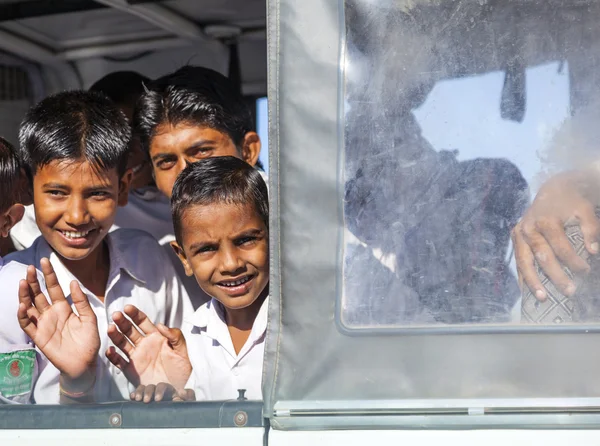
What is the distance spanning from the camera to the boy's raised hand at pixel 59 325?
1.92m

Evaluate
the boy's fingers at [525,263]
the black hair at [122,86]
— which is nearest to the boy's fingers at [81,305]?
the boy's fingers at [525,263]

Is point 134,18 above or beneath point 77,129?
above

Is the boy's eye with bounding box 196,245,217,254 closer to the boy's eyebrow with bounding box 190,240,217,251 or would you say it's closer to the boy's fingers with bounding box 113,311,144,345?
the boy's eyebrow with bounding box 190,240,217,251

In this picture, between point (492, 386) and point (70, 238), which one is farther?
point (70, 238)

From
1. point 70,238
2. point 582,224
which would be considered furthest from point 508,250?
point 70,238

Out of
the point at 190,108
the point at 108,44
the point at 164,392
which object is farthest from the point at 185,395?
the point at 108,44

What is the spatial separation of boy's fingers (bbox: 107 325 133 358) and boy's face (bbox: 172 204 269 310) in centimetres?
24

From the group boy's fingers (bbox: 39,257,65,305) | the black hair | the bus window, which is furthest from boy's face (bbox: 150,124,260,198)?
the bus window

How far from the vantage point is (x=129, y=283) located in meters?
2.44

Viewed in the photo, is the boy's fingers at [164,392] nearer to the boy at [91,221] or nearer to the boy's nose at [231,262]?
the boy at [91,221]

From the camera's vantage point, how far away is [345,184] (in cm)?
151

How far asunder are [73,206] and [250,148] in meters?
0.68

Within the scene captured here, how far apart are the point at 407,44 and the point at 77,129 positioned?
1187 millimetres

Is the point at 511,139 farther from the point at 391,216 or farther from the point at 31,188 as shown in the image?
the point at 31,188
